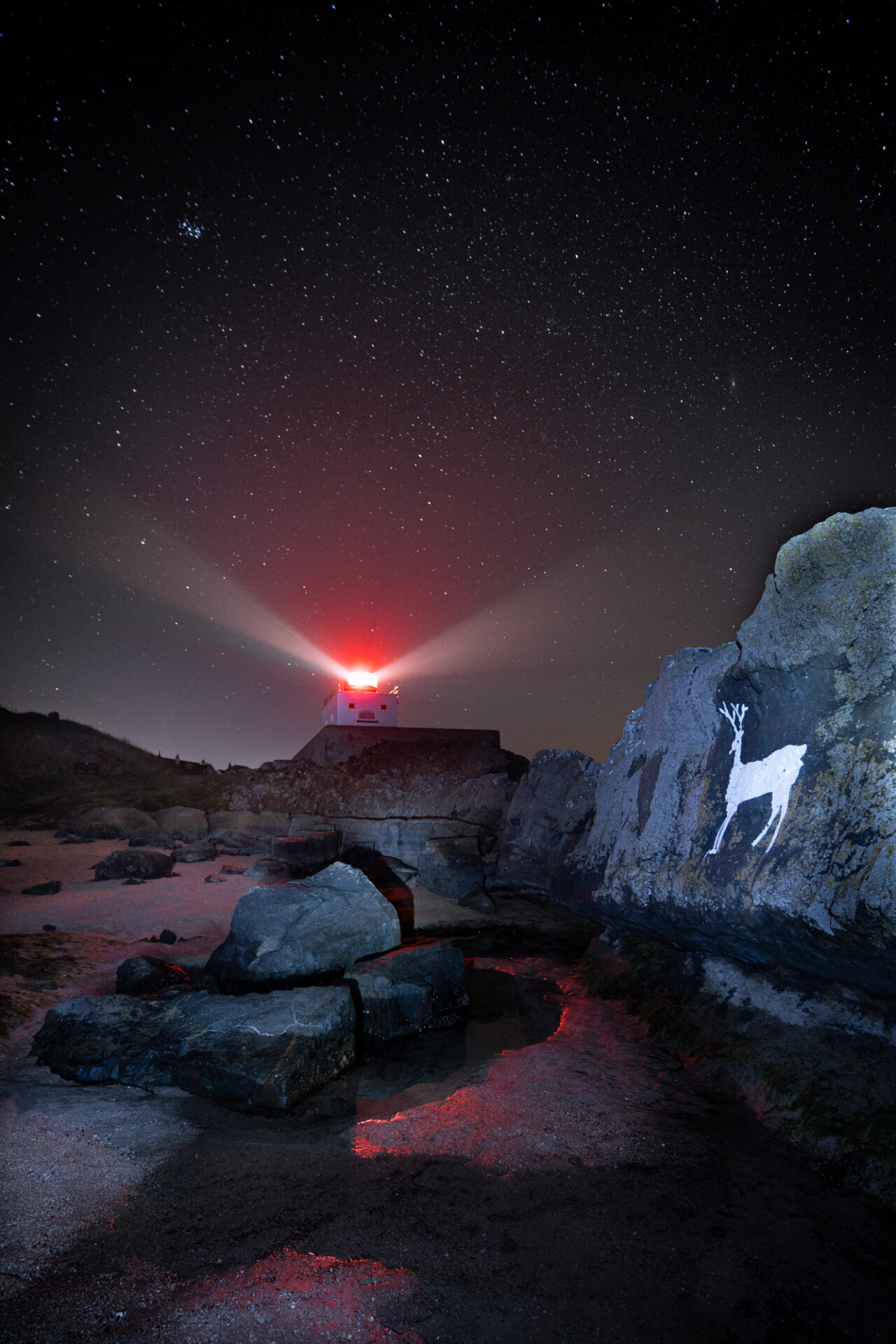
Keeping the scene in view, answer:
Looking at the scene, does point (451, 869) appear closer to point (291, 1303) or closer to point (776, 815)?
point (776, 815)

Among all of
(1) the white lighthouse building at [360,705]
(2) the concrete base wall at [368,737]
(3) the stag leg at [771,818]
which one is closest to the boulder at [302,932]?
(3) the stag leg at [771,818]

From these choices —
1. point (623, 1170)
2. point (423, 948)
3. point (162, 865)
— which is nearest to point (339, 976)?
point (423, 948)

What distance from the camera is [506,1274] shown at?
271 cm

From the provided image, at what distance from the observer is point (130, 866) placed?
11.9 m

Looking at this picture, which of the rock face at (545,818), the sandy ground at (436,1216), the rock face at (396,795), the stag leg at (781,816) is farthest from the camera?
the rock face at (396,795)

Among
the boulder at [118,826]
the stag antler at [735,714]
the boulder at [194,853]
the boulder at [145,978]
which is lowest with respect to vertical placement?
the boulder at [145,978]

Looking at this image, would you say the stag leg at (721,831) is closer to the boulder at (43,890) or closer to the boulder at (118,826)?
the boulder at (43,890)

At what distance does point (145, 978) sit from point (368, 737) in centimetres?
3254

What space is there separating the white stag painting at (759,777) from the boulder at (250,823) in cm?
1550

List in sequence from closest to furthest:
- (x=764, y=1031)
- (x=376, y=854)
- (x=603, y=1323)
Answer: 1. (x=603, y=1323)
2. (x=764, y=1031)
3. (x=376, y=854)

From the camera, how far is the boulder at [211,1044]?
4.37 metres

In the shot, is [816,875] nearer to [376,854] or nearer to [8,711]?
[376,854]

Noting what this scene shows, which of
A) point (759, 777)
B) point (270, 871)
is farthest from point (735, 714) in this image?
point (270, 871)

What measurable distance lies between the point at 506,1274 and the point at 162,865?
37.4ft
